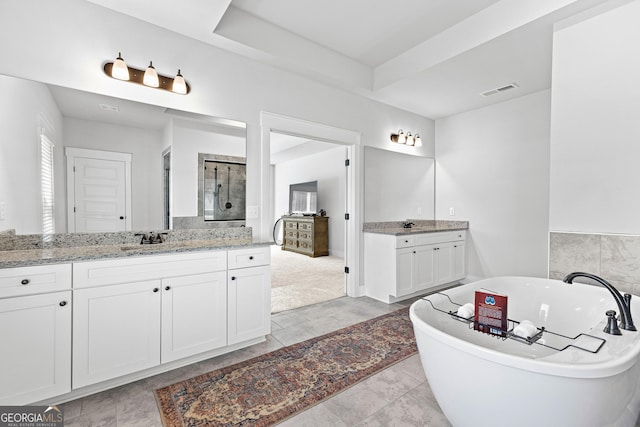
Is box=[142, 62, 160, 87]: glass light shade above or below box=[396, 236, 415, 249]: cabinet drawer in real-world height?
above

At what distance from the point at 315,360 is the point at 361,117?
295cm

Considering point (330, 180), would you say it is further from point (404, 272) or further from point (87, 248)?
point (87, 248)

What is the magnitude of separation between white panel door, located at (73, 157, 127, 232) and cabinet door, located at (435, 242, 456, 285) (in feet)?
12.0

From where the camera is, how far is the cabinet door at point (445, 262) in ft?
13.1

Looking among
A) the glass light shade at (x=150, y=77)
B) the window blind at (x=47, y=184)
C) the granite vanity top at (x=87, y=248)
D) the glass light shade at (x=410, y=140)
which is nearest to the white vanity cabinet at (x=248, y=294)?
the granite vanity top at (x=87, y=248)

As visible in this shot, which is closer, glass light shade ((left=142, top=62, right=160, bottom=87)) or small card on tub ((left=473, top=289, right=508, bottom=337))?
small card on tub ((left=473, top=289, right=508, bottom=337))

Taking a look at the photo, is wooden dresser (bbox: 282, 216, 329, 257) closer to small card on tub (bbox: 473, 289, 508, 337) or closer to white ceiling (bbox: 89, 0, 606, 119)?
white ceiling (bbox: 89, 0, 606, 119)

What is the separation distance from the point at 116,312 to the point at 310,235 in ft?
16.9

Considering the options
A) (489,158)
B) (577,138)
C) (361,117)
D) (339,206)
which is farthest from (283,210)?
(577,138)

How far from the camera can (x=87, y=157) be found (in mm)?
2135

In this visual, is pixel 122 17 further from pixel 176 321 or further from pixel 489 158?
pixel 489 158

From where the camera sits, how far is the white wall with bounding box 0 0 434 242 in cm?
193

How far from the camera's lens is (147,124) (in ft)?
7.75

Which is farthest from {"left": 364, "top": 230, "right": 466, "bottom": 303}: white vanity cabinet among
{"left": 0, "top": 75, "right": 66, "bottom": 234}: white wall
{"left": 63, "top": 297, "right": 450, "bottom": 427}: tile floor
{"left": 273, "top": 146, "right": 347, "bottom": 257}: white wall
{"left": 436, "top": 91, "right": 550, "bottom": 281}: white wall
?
{"left": 0, "top": 75, "right": 66, "bottom": 234}: white wall
